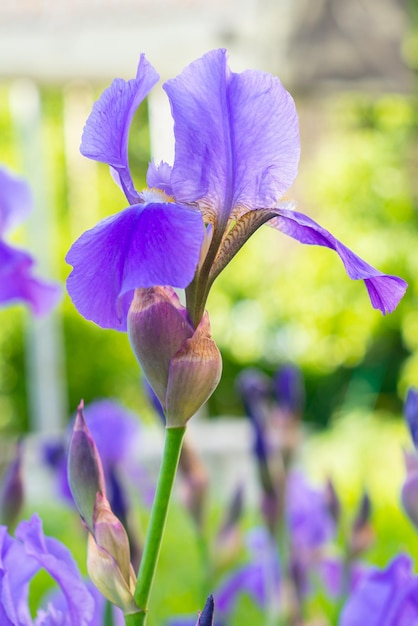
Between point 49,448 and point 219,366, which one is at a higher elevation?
point 219,366

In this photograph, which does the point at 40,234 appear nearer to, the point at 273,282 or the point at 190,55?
the point at 190,55

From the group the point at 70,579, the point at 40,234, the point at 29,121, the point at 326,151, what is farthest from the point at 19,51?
the point at 326,151

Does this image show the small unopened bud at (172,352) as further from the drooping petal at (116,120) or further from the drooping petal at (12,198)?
the drooping petal at (12,198)

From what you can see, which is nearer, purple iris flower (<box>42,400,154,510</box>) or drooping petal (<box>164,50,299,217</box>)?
drooping petal (<box>164,50,299,217</box>)

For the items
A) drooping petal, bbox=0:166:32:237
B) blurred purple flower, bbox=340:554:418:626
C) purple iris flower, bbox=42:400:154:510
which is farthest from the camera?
purple iris flower, bbox=42:400:154:510

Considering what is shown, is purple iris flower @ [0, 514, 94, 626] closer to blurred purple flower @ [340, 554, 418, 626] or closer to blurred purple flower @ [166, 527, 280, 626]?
blurred purple flower @ [340, 554, 418, 626]

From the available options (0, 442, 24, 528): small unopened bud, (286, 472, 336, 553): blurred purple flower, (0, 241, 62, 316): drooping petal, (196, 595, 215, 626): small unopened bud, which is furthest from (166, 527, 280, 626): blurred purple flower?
(196, 595, 215, 626): small unopened bud
